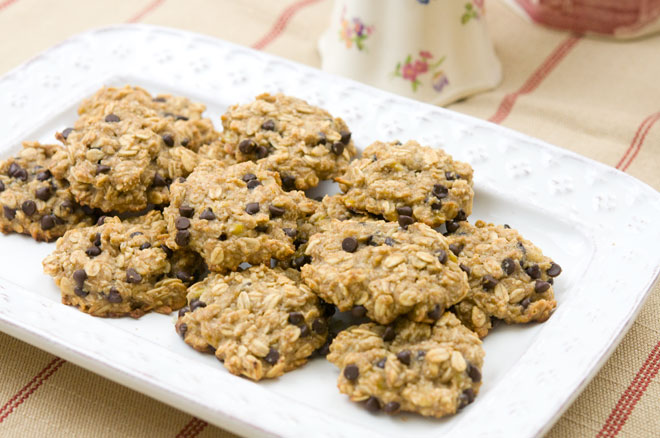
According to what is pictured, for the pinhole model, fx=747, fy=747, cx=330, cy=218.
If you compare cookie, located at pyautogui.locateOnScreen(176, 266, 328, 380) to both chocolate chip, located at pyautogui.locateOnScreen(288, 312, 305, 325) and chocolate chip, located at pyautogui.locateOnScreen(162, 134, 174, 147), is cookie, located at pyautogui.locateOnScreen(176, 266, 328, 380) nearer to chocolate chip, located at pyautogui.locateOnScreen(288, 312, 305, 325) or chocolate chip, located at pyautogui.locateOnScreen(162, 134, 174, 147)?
chocolate chip, located at pyautogui.locateOnScreen(288, 312, 305, 325)

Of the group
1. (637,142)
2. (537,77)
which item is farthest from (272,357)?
(537,77)

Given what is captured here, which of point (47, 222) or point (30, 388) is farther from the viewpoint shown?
point (47, 222)

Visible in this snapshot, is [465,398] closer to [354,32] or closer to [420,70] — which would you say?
[420,70]

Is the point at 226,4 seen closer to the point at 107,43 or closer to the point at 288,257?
the point at 107,43

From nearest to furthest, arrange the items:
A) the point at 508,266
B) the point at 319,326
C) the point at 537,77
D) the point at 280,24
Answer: the point at 319,326 → the point at 508,266 → the point at 537,77 → the point at 280,24

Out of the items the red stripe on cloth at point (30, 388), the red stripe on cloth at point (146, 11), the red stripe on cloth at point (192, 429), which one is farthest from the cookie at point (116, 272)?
the red stripe on cloth at point (146, 11)

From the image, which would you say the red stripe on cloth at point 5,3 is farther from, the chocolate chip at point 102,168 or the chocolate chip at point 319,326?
the chocolate chip at point 319,326

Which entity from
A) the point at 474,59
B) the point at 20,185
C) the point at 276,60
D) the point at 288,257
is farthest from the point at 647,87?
the point at 20,185

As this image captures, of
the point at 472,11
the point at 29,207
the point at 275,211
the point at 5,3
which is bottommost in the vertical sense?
the point at 5,3
